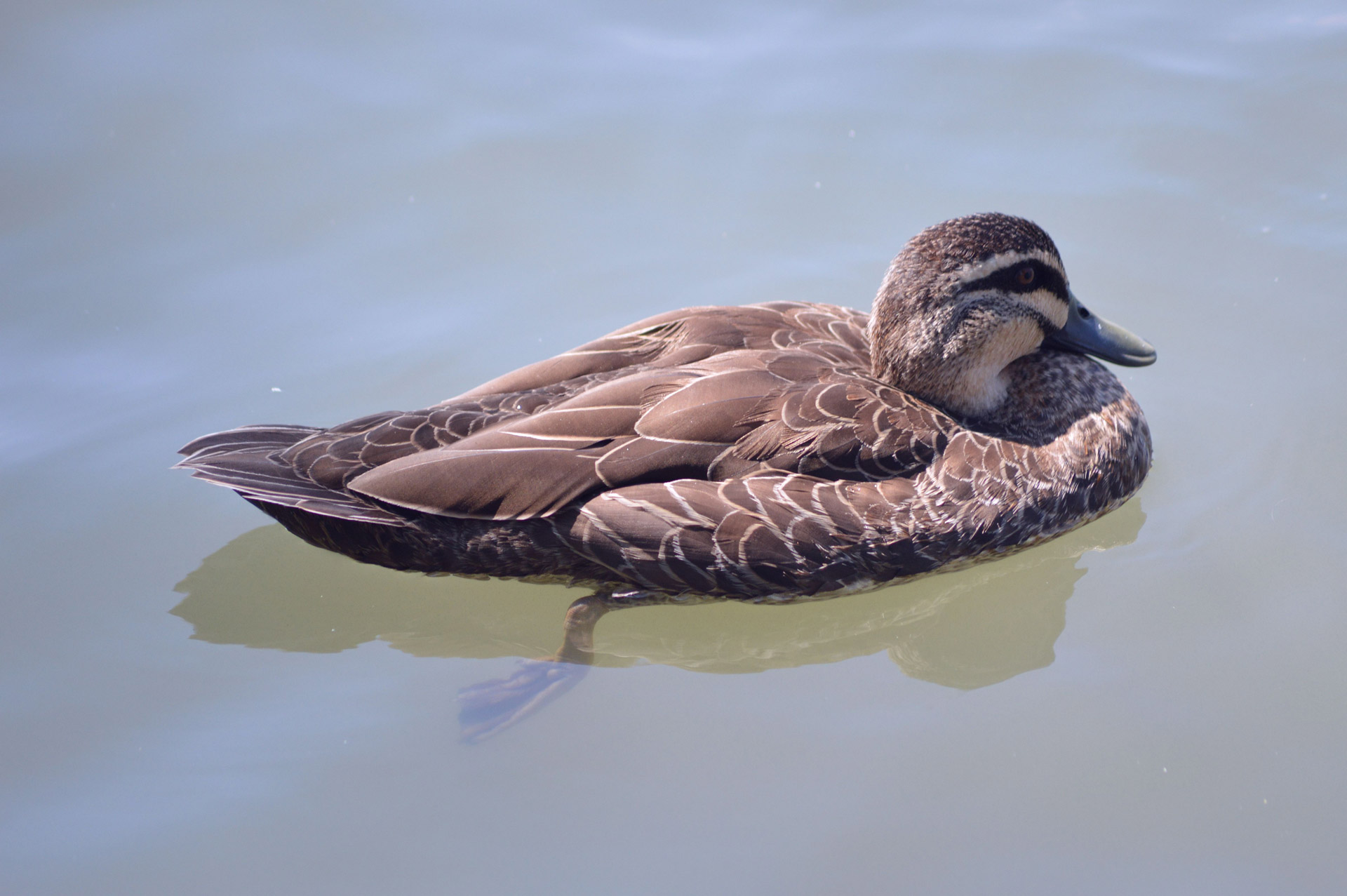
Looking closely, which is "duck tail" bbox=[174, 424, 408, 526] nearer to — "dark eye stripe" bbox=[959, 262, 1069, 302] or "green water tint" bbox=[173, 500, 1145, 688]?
"green water tint" bbox=[173, 500, 1145, 688]

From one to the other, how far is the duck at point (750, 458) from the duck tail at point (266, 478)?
0.01m

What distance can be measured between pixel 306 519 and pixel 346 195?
3324 millimetres

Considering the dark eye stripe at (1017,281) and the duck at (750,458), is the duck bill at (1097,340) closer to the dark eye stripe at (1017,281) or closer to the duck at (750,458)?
the duck at (750,458)

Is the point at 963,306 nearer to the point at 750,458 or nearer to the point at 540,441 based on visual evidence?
the point at 750,458

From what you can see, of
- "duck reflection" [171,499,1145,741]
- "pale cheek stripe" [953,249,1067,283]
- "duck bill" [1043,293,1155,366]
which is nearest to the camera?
"duck reflection" [171,499,1145,741]

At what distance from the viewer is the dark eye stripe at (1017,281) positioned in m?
5.23

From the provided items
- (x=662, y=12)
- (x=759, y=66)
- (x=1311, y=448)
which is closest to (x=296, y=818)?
(x=1311, y=448)

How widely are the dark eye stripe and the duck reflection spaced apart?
1255mm

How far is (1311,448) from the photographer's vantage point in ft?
19.0

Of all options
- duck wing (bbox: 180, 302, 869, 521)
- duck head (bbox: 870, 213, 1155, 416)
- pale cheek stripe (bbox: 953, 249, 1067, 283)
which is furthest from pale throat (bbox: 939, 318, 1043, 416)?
duck wing (bbox: 180, 302, 869, 521)

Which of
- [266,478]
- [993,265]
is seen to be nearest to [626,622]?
[266,478]

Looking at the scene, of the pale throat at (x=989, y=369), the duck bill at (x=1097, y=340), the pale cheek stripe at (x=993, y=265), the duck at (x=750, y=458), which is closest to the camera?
the duck at (x=750, y=458)

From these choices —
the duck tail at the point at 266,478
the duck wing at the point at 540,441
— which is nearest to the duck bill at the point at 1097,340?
the duck wing at the point at 540,441

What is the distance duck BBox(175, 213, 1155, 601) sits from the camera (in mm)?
4844
